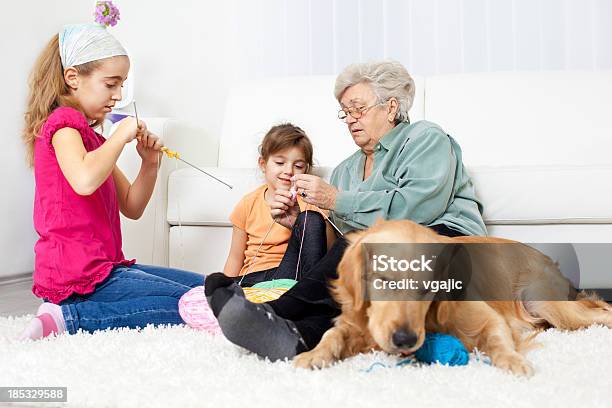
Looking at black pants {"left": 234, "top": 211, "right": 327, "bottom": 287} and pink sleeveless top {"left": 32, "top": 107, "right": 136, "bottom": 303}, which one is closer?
pink sleeveless top {"left": 32, "top": 107, "right": 136, "bottom": 303}

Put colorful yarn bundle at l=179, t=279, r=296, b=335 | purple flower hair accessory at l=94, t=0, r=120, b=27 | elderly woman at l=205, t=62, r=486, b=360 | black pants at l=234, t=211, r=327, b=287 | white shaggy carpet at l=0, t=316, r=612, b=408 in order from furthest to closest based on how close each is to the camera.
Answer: purple flower hair accessory at l=94, t=0, r=120, b=27, black pants at l=234, t=211, r=327, b=287, colorful yarn bundle at l=179, t=279, r=296, b=335, elderly woman at l=205, t=62, r=486, b=360, white shaggy carpet at l=0, t=316, r=612, b=408

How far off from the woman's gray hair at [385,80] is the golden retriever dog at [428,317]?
21.3 inches

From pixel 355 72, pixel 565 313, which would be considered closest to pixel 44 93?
pixel 355 72

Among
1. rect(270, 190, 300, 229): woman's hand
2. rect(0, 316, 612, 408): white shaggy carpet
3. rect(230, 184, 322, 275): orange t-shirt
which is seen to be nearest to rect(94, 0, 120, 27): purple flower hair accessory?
rect(230, 184, 322, 275): orange t-shirt

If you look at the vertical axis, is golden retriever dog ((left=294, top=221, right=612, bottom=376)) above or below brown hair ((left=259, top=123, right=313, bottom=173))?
below

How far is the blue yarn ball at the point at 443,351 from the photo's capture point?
4.48 feet

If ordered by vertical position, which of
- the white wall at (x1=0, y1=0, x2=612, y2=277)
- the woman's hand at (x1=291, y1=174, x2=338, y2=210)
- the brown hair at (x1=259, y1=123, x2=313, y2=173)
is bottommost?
the woman's hand at (x1=291, y1=174, x2=338, y2=210)

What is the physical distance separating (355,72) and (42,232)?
1.02 meters

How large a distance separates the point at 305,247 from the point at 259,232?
1.17 feet

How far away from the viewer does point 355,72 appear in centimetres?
206

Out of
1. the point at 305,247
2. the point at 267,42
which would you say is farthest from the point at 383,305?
the point at 267,42

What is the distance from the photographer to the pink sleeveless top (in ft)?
6.06

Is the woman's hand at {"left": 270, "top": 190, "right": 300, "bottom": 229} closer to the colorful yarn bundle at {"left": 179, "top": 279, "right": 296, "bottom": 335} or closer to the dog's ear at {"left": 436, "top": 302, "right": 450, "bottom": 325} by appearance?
the colorful yarn bundle at {"left": 179, "top": 279, "right": 296, "bottom": 335}

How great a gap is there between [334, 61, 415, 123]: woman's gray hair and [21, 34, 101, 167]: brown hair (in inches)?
29.8
